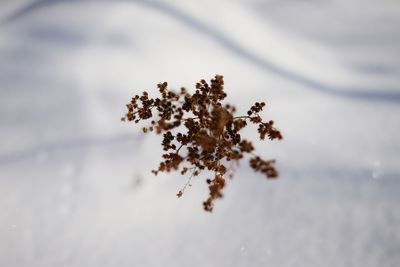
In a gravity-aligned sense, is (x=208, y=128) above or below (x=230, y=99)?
below

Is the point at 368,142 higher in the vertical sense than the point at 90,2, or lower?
lower

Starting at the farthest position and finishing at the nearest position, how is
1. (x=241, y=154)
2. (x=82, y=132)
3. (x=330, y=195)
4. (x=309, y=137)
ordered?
(x=82, y=132)
(x=309, y=137)
(x=330, y=195)
(x=241, y=154)

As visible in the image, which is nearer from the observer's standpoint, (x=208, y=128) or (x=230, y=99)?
(x=208, y=128)

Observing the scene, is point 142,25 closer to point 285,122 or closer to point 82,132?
point 82,132

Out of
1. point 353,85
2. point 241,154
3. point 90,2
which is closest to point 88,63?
point 90,2

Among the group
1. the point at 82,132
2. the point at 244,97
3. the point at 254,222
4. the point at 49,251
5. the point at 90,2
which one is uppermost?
the point at 90,2

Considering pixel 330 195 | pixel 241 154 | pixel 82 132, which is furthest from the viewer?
pixel 82 132

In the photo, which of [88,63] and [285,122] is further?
[88,63]
